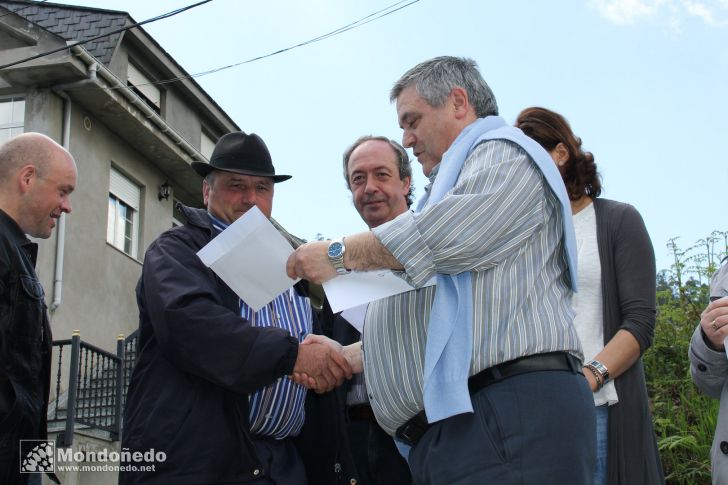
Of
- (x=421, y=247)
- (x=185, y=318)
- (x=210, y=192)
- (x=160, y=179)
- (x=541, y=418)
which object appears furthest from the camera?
(x=160, y=179)

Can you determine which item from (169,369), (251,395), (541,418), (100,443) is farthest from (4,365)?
(100,443)

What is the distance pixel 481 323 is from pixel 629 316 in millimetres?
1171

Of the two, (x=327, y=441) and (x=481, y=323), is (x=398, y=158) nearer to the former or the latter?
(x=327, y=441)

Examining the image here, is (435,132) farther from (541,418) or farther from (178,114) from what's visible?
(178,114)

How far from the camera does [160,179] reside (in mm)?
17969

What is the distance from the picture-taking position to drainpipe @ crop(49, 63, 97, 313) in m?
14.1

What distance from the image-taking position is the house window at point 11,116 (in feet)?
48.9

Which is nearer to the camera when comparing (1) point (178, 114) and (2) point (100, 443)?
(2) point (100, 443)

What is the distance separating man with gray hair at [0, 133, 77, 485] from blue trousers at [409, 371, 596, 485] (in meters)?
1.98

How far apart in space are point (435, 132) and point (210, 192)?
63.1 inches

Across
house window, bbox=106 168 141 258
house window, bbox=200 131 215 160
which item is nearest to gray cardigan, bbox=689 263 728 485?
house window, bbox=106 168 141 258

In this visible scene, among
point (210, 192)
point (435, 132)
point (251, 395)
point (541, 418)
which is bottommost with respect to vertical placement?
point (541, 418)

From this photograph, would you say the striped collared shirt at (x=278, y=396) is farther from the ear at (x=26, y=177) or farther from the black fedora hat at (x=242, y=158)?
the ear at (x=26, y=177)

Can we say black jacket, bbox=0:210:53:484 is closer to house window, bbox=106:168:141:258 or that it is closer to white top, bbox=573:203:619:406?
white top, bbox=573:203:619:406
